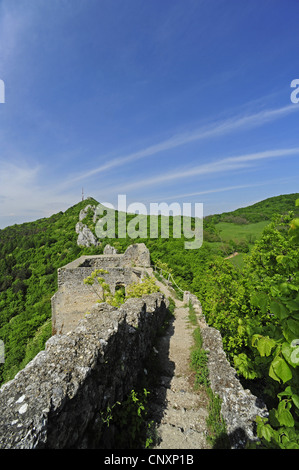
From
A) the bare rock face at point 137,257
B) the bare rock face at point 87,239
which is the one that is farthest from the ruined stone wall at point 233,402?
the bare rock face at point 87,239

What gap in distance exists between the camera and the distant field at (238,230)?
3489cm

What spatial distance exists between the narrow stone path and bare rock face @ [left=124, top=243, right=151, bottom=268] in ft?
38.2

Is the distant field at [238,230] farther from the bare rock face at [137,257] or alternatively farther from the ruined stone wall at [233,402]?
the ruined stone wall at [233,402]

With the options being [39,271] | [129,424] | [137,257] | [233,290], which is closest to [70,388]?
[129,424]

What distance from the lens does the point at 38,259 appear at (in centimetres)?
3469

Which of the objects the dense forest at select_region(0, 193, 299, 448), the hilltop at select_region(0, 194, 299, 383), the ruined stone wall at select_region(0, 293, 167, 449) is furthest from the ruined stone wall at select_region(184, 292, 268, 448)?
the hilltop at select_region(0, 194, 299, 383)

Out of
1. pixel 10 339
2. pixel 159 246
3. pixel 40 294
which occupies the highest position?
pixel 159 246

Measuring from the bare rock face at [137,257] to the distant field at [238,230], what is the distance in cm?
1880

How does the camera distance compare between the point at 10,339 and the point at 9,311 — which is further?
the point at 9,311

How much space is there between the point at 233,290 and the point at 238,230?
3233cm
